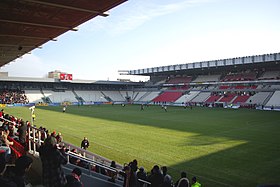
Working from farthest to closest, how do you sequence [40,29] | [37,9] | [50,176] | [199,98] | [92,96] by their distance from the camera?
[92,96] → [199,98] → [40,29] → [37,9] → [50,176]

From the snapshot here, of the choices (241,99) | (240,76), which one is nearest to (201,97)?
(241,99)

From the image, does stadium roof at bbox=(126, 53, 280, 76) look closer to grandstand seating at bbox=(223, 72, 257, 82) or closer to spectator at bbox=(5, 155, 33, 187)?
grandstand seating at bbox=(223, 72, 257, 82)

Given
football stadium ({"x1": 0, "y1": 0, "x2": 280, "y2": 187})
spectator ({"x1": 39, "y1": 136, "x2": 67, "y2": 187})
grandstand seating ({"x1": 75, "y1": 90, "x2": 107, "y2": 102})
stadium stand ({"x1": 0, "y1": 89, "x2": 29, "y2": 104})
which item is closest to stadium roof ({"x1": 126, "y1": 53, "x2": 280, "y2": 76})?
grandstand seating ({"x1": 75, "y1": 90, "x2": 107, "y2": 102})

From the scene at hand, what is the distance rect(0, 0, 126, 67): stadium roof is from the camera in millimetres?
6730

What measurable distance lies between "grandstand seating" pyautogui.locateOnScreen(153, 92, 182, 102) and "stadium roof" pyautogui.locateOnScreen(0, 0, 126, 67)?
58.2m

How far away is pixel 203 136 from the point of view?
19.0 metres

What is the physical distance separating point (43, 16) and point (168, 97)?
63.6 m

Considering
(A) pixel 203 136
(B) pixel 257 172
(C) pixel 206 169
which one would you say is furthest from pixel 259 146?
(C) pixel 206 169

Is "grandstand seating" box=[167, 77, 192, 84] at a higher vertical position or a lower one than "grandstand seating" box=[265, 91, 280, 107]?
higher

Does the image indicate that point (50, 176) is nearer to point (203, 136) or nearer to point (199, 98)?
point (203, 136)

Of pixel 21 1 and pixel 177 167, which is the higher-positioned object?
pixel 21 1

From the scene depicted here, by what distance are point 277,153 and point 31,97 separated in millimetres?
62537

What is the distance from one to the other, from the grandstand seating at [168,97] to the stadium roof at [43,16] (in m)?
58.2

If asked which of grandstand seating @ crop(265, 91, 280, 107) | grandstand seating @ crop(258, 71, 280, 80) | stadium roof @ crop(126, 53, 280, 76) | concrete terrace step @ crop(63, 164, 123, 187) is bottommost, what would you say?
concrete terrace step @ crop(63, 164, 123, 187)
